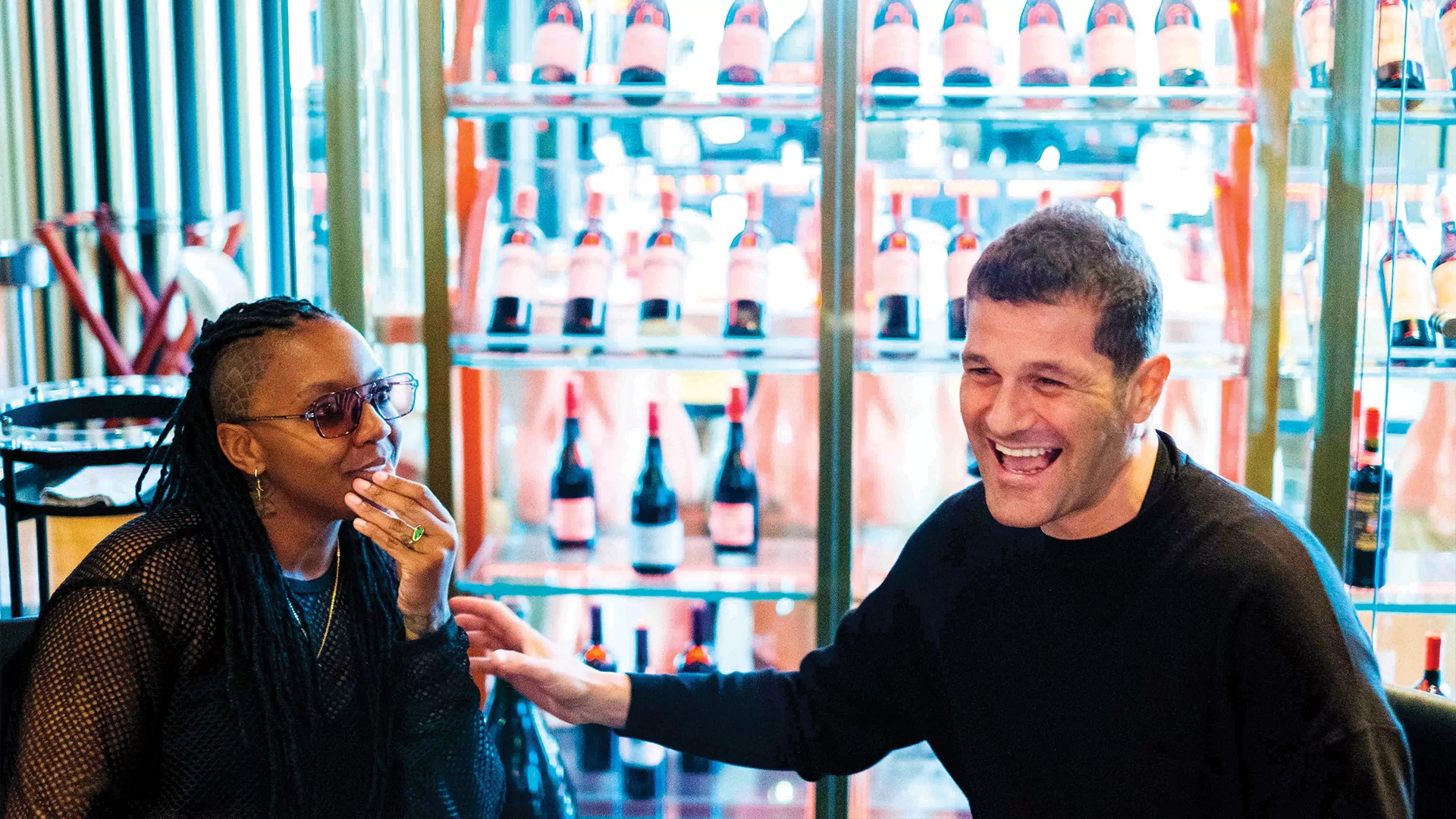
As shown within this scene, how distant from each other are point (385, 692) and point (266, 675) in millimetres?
174

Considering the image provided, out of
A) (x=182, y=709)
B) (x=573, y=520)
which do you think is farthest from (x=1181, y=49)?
(x=182, y=709)

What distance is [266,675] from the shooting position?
1388 millimetres

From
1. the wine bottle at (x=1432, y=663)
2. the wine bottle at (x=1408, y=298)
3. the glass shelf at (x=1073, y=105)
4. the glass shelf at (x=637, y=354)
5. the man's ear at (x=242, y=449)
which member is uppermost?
the glass shelf at (x=1073, y=105)

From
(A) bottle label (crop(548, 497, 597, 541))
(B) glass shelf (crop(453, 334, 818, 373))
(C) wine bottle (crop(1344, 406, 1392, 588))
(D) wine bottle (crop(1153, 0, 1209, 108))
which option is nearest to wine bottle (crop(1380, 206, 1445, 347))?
(C) wine bottle (crop(1344, 406, 1392, 588))

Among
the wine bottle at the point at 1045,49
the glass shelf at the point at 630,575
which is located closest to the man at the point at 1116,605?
the glass shelf at the point at 630,575

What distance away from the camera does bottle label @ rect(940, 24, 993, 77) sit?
224 centimetres

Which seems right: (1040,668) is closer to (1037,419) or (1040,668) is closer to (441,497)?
(1037,419)

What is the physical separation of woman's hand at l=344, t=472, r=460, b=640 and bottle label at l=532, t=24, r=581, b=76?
42.7 inches

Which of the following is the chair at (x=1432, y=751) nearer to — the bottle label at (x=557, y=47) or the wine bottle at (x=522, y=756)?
the wine bottle at (x=522, y=756)

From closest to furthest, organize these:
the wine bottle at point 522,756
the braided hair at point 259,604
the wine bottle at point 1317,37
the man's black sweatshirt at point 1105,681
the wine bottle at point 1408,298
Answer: the man's black sweatshirt at point 1105,681, the braided hair at point 259,604, the wine bottle at point 1317,37, the wine bottle at point 1408,298, the wine bottle at point 522,756

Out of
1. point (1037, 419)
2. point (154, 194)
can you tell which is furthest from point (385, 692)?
point (154, 194)

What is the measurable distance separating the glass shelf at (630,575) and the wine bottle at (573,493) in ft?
0.09

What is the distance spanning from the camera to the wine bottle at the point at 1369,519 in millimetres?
2164

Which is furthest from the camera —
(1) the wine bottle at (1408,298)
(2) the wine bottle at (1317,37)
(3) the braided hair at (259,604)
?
(1) the wine bottle at (1408,298)
